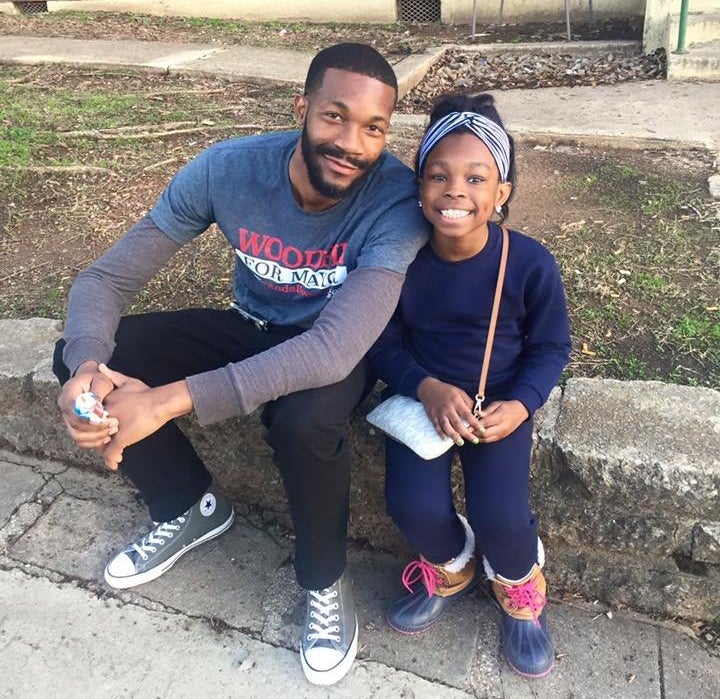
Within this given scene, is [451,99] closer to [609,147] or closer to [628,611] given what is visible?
[628,611]

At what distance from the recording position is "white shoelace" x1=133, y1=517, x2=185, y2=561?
246cm

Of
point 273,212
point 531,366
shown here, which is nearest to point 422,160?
point 273,212

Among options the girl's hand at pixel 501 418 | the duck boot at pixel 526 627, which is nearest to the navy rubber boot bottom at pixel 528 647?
the duck boot at pixel 526 627

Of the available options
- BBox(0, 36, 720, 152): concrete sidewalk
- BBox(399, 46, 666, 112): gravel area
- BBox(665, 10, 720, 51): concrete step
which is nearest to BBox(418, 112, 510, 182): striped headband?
BBox(0, 36, 720, 152): concrete sidewalk

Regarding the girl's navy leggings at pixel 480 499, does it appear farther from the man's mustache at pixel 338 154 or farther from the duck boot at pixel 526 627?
the man's mustache at pixel 338 154

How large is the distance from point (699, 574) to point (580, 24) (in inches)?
280

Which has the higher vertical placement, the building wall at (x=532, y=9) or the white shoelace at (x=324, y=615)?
the building wall at (x=532, y=9)

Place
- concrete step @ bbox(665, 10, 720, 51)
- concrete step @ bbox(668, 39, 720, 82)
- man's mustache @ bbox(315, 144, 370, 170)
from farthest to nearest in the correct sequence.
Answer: concrete step @ bbox(665, 10, 720, 51) < concrete step @ bbox(668, 39, 720, 82) < man's mustache @ bbox(315, 144, 370, 170)

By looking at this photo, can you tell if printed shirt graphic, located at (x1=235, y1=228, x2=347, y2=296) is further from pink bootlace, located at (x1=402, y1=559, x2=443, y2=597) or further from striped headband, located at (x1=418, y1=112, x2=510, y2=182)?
pink bootlace, located at (x1=402, y1=559, x2=443, y2=597)

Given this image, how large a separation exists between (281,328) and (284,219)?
0.36 metres

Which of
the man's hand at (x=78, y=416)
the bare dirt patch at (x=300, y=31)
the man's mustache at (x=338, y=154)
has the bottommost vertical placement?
the man's hand at (x=78, y=416)

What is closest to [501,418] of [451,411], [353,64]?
[451,411]

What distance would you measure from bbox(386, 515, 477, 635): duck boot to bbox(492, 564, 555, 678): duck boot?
13cm

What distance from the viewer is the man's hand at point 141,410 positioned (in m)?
1.91
